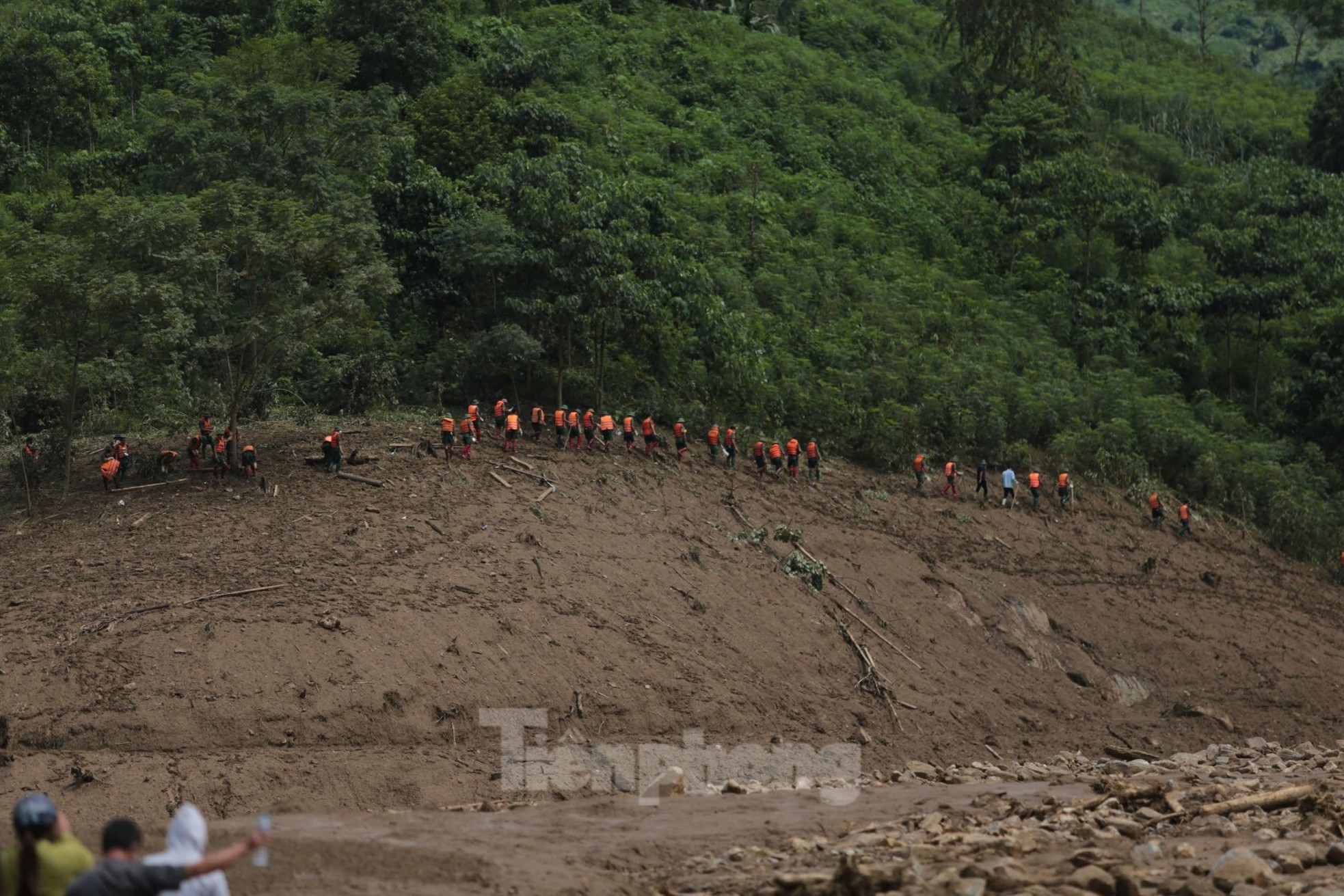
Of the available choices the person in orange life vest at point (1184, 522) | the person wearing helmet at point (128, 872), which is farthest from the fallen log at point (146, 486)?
the person in orange life vest at point (1184, 522)

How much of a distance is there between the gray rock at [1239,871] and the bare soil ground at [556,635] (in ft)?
15.9

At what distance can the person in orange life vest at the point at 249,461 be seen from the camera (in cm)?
2336

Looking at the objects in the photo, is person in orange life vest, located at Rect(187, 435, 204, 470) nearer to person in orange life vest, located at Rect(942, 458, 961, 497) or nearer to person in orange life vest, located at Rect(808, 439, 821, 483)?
person in orange life vest, located at Rect(808, 439, 821, 483)

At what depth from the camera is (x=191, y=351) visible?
80.0 feet

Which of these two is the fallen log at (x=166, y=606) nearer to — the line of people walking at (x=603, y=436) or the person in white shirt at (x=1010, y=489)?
the line of people walking at (x=603, y=436)

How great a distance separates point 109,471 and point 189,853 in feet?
54.3

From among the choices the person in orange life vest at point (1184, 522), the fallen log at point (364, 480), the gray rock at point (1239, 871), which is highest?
the gray rock at point (1239, 871)

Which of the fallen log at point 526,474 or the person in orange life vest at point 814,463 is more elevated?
the fallen log at point 526,474

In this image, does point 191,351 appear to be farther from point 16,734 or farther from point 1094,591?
point 1094,591

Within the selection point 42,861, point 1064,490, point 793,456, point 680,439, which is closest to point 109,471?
point 680,439

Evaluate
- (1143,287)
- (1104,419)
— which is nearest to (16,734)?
(1104,419)

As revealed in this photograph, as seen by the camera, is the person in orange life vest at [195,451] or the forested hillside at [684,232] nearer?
the person in orange life vest at [195,451]

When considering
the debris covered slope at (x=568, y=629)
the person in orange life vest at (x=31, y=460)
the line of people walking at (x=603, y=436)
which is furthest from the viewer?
the line of people walking at (x=603, y=436)

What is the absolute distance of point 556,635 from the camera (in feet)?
68.4
